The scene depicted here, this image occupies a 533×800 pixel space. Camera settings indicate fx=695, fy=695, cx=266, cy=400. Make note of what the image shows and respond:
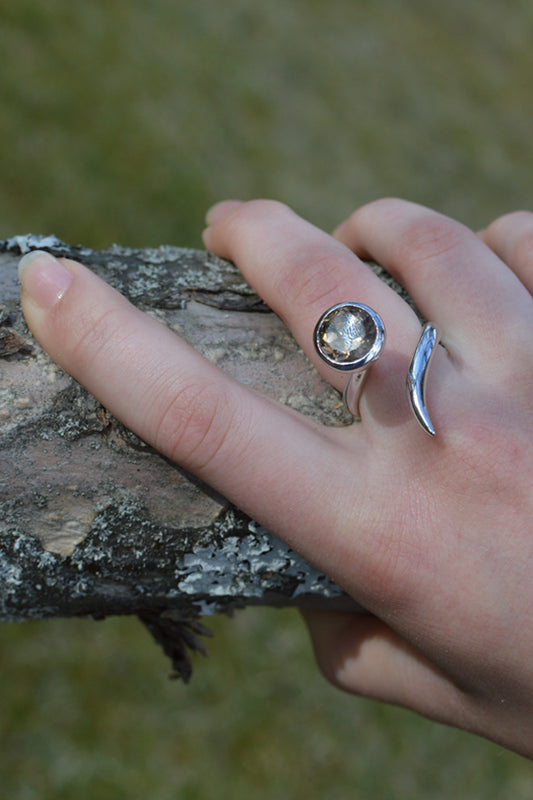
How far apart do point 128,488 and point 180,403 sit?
12 centimetres

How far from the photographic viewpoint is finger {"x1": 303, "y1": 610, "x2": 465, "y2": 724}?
0.91m

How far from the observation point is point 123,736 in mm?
2027

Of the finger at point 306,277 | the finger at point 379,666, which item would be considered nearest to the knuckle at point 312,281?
the finger at point 306,277

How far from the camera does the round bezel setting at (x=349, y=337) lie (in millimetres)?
678

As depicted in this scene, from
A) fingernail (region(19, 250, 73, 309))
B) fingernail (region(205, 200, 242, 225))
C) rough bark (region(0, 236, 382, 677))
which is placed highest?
fingernail (region(205, 200, 242, 225))

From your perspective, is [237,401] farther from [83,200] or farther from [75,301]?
[83,200]

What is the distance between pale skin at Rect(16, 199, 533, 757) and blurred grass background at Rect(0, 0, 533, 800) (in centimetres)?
149

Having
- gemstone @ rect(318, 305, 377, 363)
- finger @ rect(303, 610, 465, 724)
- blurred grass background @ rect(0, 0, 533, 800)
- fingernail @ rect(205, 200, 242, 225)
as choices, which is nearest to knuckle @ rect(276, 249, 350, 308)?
gemstone @ rect(318, 305, 377, 363)

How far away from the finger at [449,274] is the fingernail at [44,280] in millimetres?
421

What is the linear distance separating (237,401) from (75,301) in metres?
0.20

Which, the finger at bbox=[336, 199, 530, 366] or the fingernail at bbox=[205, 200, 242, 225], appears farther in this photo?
the fingernail at bbox=[205, 200, 242, 225]

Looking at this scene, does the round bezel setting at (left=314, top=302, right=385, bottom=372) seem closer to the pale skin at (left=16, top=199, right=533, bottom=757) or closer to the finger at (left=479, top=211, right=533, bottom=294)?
the pale skin at (left=16, top=199, right=533, bottom=757)

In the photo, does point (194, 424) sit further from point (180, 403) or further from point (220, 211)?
point (220, 211)

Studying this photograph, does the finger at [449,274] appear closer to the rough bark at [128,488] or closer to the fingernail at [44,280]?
the rough bark at [128,488]
